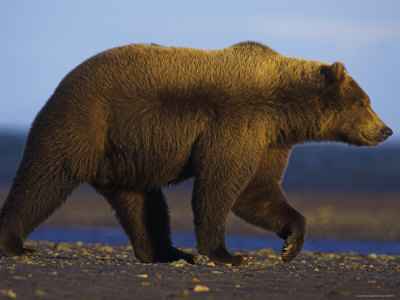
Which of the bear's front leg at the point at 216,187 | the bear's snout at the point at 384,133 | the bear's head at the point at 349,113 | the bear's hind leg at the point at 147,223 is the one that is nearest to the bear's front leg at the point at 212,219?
the bear's front leg at the point at 216,187

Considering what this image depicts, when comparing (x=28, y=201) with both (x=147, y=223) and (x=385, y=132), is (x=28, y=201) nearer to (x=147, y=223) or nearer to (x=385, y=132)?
(x=147, y=223)

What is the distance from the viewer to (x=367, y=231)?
1673 centimetres

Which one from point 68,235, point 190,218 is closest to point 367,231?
point 190,218

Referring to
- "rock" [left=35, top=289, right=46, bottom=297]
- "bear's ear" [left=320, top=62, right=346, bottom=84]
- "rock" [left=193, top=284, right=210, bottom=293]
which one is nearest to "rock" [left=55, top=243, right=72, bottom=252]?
"bear's ear" [left=320, top=62, right=346, bottom=84]

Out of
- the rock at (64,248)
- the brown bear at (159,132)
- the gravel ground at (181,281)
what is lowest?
the rock at (64,248)

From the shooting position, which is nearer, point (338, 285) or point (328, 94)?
point (338, 285)

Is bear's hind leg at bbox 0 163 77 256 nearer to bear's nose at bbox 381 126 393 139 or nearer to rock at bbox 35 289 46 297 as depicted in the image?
rock at bbox 35 289 46 297

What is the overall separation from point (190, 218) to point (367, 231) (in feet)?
14.8

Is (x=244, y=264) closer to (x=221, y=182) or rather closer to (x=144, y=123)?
(x=221, y=182)

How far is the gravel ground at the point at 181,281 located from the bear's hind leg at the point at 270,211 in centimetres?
47

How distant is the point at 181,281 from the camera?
591cm

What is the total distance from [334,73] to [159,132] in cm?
196

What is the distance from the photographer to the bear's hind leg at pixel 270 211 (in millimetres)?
7875

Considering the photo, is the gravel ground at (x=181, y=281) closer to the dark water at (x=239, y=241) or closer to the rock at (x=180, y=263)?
the rock at (x=180, y=263)
